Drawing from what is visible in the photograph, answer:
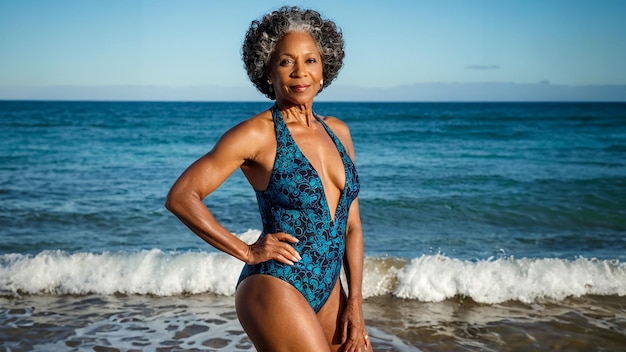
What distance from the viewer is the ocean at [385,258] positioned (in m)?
5.89

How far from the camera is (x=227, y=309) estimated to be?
262 inches

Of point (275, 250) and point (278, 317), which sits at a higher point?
point (275, 250)

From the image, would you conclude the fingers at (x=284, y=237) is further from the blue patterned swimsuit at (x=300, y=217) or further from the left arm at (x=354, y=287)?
the left arm at (x=354, y=287)

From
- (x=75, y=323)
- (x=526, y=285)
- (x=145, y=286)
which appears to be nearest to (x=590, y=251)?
(x=526, y=285)

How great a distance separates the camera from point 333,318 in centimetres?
300

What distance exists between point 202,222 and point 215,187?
0.16 m

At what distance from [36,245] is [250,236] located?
11.8 feet

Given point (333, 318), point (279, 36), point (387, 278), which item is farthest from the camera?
point (387, 278)

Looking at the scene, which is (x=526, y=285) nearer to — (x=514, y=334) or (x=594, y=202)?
(x=514, y=334)

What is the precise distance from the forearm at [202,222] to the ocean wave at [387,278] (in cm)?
474

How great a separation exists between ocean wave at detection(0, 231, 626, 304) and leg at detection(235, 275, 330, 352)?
4.68 metres

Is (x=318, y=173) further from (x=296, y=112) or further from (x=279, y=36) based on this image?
(x=279, y=36)

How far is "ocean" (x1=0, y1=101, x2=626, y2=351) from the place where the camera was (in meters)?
5.89

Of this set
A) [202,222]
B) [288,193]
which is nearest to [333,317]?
[288,193]
